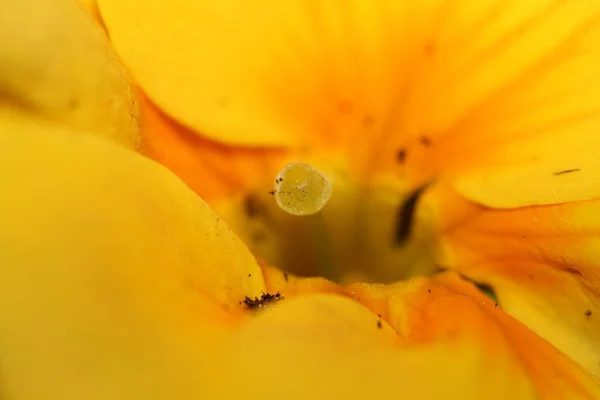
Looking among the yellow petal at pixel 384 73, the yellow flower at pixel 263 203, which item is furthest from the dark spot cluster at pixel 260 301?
the yellow petal at pixel 384 73

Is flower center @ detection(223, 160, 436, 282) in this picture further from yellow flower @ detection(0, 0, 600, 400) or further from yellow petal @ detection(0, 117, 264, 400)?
yellow petal @ detection(0, 117, 264, 400)

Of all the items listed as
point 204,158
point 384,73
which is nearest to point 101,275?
point 204,158

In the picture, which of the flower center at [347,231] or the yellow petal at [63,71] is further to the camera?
the flower center at [347,231]

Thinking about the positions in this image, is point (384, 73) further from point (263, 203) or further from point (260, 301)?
point (260, 301)

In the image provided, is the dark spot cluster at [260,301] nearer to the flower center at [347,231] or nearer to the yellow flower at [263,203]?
the yellow flower at [263,203]

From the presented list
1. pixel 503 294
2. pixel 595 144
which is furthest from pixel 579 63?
Answer: pixel 503 294

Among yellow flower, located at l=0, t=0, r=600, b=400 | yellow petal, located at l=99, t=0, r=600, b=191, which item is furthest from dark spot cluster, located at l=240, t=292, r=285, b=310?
yellow petal, located at l=99, t=0, r=600, b=191
